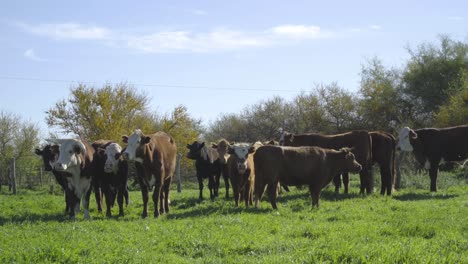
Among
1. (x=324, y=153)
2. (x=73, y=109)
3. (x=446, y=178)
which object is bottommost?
(x=446, y=178)

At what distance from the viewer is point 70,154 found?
40.9ft

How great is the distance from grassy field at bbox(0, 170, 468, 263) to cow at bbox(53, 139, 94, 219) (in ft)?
1.61

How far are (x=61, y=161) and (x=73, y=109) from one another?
113ft

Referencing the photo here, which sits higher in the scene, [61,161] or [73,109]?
[73,109]

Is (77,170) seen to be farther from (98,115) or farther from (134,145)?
(98,115)

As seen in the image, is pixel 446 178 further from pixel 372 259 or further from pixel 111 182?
pixel 372 259

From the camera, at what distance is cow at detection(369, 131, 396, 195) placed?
17.9 metres

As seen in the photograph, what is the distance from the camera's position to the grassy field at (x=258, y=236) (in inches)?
296

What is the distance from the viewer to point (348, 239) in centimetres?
873

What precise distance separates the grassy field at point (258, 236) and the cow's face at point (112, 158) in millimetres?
1233

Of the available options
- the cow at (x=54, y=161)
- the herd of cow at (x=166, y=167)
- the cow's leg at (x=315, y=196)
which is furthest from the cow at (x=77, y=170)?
the cow's leg at (x=315, y=196)

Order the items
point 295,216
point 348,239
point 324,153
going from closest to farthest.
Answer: point 348,239, point 295,216, point 324,153

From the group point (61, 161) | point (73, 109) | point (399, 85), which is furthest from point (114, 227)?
point (399, 85)

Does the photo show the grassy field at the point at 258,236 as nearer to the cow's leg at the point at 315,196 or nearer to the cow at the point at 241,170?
the cow's leg at the point at 315,196
